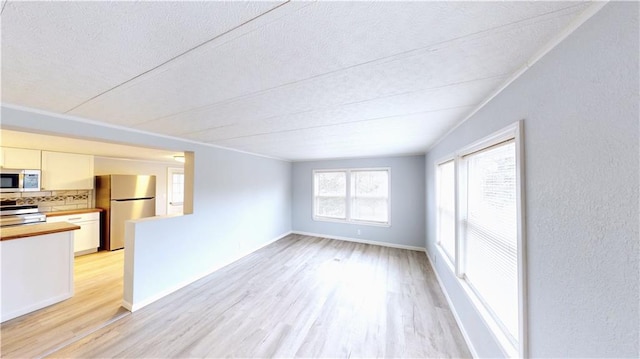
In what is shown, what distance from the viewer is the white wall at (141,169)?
4664 mm

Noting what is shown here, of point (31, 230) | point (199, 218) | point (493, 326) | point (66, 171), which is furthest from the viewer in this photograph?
point (66, 171)

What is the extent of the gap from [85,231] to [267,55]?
223 inches

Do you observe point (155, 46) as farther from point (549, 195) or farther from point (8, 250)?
point (8, 250)

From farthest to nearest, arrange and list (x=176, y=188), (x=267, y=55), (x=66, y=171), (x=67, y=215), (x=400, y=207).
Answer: (x=176, y=188) → (x=400, y=207) → (x=66, y=171) → (x=67, y=215) → (x=267, y=55)

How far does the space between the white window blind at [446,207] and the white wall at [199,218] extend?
3525 mm

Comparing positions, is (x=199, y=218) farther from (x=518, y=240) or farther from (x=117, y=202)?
(x=518, y=240)

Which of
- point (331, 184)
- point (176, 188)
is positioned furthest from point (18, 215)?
point (331, 184)

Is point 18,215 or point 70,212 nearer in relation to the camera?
point 18,215

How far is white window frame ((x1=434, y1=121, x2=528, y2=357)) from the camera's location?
1063 millimetres

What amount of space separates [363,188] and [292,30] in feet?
14.5

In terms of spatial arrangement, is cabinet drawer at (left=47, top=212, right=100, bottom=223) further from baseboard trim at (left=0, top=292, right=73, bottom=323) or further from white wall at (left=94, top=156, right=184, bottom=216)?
baseboard trim at (left=0, top=292, right=73, bottom=323)

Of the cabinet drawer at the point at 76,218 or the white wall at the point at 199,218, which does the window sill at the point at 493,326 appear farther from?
the cabinet drawer at the point at 76,218

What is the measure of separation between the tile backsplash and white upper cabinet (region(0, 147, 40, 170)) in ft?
2.30

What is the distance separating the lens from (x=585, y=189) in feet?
2.43
